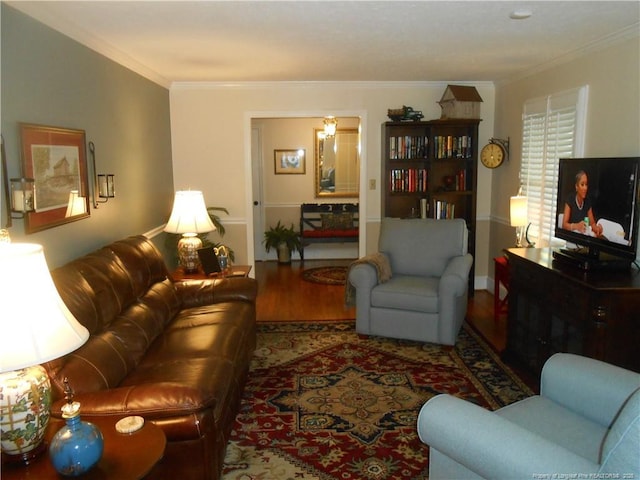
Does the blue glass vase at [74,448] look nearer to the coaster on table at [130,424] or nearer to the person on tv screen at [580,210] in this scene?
the coaster on table at [130,424]

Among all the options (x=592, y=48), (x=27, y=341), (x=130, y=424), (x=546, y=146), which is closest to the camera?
(x=27, y=341)

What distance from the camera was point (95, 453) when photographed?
5.45ft

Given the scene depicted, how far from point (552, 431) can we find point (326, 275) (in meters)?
4.97

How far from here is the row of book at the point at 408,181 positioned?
5691 mm

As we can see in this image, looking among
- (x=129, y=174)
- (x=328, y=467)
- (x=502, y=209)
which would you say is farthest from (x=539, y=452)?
(x=502, y=209)

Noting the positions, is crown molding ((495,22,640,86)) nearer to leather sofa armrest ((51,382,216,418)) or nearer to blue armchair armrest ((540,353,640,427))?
blue armchair armrest ((540,353,640,427))

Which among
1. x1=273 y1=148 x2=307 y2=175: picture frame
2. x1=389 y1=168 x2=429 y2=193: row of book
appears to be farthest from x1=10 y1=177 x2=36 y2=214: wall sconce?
x1=273 y1=148 x2=307 y2=175: picture frame

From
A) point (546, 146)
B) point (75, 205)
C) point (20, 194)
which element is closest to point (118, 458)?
point (20, 194)

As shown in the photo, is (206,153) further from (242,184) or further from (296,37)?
(296,37)

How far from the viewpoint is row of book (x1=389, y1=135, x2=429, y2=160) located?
5.66m

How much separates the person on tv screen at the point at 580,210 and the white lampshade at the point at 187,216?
9.01ft

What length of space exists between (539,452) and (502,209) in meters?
4.34

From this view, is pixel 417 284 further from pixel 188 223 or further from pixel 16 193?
pixel 16 193

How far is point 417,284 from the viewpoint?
4.34m
